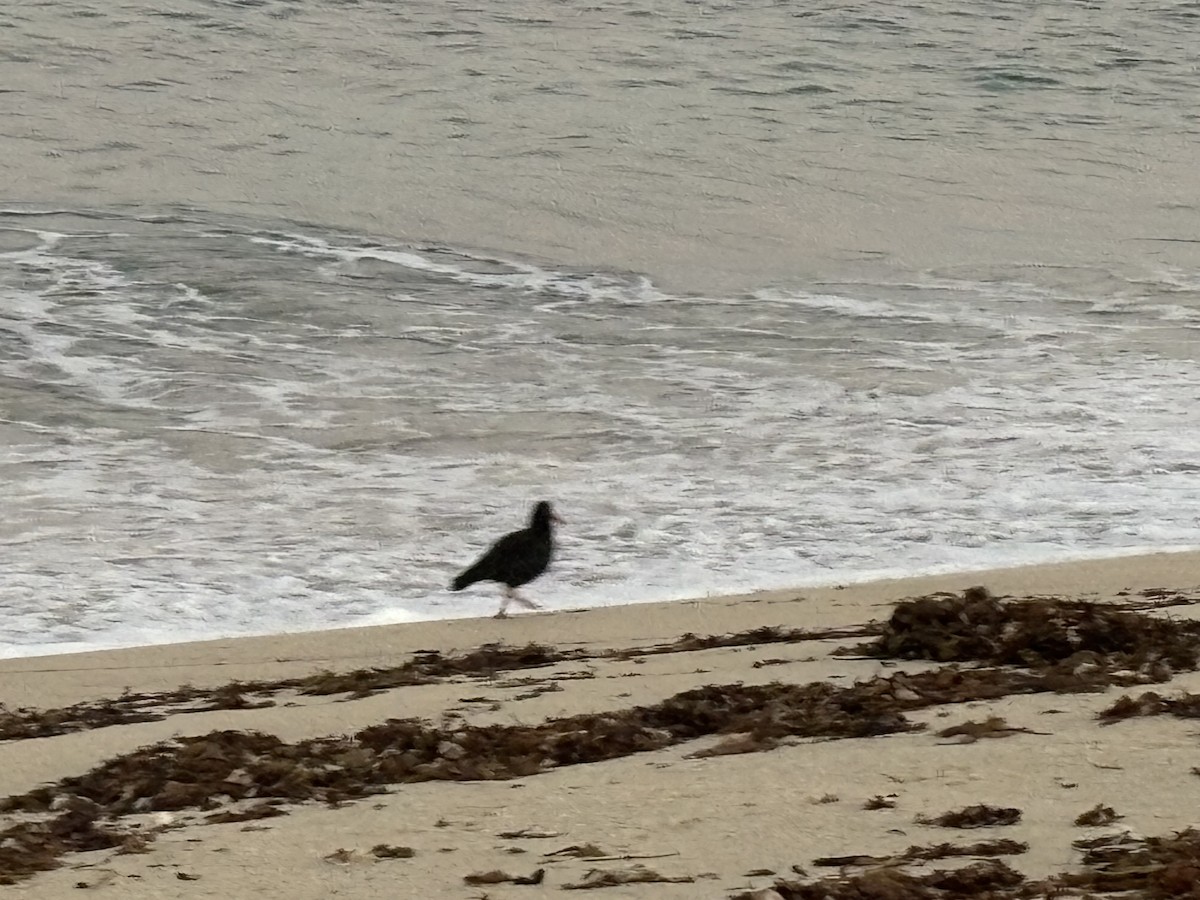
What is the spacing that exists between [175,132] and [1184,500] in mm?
14100

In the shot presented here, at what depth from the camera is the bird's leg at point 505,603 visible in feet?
20.9

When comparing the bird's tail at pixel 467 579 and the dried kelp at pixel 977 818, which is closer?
the dried kelp at pixel 977 818

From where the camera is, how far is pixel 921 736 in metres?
3.79

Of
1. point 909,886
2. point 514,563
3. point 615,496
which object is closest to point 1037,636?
point 909,886

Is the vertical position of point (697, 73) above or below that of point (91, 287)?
above

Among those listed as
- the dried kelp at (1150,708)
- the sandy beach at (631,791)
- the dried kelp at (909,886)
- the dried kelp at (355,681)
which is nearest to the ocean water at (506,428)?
the dried kelp at (355,681)

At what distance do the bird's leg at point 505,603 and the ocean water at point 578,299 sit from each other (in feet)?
0.96

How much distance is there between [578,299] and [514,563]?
25.6 ft

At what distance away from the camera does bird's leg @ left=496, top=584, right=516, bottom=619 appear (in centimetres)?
638

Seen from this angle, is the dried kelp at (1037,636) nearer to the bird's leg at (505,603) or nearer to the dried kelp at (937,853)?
the dried kelp at (937,853)

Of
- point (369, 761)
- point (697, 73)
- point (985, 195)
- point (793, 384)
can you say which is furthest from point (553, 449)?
point (697, 73)

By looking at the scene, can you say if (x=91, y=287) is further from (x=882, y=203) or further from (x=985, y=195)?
(x=985, y=195)

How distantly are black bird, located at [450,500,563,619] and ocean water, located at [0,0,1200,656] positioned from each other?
0.23m

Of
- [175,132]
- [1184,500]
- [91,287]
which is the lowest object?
[1184,500]
